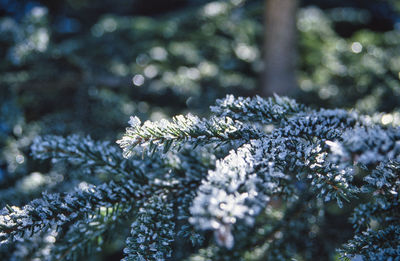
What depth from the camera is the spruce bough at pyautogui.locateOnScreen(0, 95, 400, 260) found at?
66cm

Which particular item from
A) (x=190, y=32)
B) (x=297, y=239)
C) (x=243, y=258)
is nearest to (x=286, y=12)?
(x=190, y=32)

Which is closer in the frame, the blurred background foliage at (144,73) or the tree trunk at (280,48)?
the blurred background foliage at (144,73)

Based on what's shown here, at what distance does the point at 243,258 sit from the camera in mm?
743

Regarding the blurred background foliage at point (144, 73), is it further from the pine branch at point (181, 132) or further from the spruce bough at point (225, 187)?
the pine branch at point (181, 132)

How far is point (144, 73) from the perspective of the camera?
1975 mm

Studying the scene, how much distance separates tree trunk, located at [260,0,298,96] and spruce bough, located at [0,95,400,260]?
1.14 meters

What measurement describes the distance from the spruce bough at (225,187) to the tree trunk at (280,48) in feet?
3.75

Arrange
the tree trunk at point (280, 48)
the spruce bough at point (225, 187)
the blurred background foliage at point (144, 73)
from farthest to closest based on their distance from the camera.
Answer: the tree trunk at point (280, 48), the blurred background foliage at point (144, 73), the spruce bough at point (225, 187)

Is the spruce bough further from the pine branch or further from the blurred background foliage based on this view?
the blurred background foliage

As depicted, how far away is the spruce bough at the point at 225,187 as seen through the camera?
66 centimetres

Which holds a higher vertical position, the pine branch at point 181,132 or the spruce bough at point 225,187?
the pine branch at point 181,132

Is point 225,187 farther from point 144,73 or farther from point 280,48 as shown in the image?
point 280,48

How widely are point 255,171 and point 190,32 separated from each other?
1.85 m

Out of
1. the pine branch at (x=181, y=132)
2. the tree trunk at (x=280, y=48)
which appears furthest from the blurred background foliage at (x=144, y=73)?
the pine branch at (x=181, y=132)
